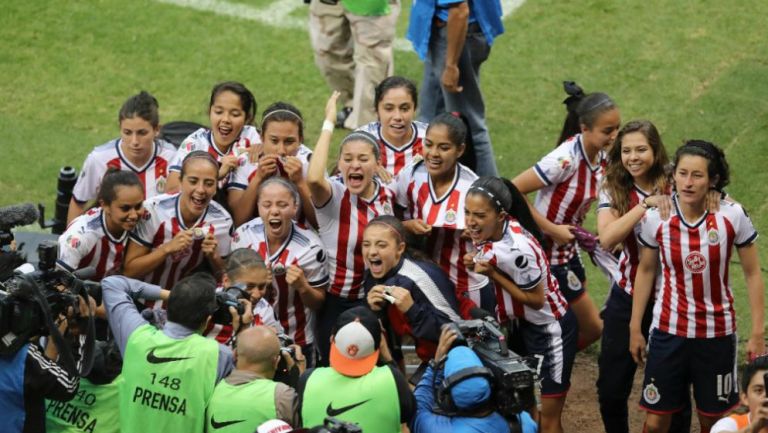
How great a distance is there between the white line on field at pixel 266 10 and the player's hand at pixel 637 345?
6241mm

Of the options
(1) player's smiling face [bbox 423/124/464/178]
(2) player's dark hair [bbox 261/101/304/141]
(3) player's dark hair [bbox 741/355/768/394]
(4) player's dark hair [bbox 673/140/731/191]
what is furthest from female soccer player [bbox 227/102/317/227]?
(3) player's dark hair [bbox 741/355/768/394]

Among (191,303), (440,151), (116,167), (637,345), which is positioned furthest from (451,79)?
(191,303)

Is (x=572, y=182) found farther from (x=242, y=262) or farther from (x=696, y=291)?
(x=242, y=262)

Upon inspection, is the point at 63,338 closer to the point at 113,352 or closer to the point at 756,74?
the point at 113,352

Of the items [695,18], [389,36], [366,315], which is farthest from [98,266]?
[695,18]

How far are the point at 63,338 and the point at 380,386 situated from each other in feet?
4.55

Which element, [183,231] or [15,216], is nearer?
[15,216]

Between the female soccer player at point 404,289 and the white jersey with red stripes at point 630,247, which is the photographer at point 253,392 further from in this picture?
the white jersey with red stripes at point 630,247

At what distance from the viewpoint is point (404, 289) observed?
6.50 metres

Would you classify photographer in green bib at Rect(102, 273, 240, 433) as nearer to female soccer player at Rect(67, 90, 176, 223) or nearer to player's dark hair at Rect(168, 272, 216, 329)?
player's dark hair at Rect(168, 272, 216, 329)

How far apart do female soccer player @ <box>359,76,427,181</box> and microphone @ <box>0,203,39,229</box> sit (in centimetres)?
217

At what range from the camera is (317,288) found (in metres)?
7.18

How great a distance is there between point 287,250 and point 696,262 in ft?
6.85

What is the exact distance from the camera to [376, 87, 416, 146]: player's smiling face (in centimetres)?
784
